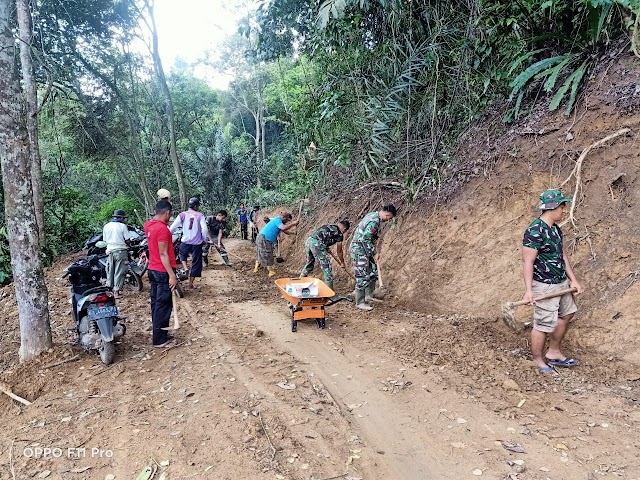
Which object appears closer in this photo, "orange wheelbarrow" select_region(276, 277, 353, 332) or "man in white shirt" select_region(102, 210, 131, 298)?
"orange wheelbarrow" select_region(276, 277, 353, 332)

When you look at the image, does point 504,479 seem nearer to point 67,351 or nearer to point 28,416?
point 28,416

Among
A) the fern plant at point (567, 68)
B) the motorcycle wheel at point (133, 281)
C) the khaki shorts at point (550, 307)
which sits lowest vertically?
the motorcycle wheel at point (133, 281)

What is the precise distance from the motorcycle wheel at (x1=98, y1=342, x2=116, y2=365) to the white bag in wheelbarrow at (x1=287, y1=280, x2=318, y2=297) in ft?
7.72

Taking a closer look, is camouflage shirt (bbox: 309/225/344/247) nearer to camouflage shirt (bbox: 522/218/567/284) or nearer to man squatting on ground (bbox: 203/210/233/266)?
camouflage shirt (bbox: 522/218/567/284)

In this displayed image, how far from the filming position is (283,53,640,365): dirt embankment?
192 inches

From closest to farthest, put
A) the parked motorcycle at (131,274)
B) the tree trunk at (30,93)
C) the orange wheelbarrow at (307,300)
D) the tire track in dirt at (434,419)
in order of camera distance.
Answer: the tire track in dirt at (434,419), the orange wheelbarrow at (307,300), the parked motorcycle at (131,274), the tree trunk at (30,93)

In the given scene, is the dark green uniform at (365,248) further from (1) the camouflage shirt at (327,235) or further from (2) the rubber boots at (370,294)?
(1) the camouflage shirt at (327,235)

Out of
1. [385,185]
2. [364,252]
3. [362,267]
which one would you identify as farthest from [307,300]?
[385,185]

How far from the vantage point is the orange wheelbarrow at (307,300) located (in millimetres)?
5836

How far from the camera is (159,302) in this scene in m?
5.30

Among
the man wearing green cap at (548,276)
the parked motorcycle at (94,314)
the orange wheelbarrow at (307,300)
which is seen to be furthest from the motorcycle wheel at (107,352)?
the man wearing green cap at (548,276)

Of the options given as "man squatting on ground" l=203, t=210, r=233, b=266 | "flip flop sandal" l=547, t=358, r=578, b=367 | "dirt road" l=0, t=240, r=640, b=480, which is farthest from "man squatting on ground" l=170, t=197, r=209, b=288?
"flip flop sandal" l=547, t=358, r=578, b=367

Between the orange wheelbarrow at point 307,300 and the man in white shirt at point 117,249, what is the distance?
3.41 m

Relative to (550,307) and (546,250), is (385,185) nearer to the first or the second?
(546,250)
